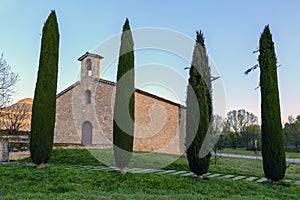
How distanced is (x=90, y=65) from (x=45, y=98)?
10.8 metres

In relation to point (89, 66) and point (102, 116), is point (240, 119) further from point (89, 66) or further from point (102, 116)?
point (89, 66)

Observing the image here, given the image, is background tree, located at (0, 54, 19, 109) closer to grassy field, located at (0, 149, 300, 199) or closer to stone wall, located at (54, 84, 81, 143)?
stone wall, located at (54, 84, 81, 143)

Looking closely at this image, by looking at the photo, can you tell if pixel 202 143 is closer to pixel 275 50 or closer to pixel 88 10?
pixel 275 50

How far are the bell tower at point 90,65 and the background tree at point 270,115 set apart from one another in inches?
497

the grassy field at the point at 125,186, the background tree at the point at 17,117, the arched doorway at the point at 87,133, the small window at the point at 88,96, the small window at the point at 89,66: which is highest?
the small window at the point at 89,66

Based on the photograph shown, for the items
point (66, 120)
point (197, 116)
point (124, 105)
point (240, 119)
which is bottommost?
point (197, 116)

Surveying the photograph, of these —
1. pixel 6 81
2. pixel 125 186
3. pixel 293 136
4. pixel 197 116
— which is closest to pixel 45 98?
pixel 125 186

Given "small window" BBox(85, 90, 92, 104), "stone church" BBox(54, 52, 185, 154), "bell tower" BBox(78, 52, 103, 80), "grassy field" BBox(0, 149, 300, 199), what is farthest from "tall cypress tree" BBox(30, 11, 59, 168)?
"small window" BBox(85, 90, 92, 104)

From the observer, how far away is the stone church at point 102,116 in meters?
19.2

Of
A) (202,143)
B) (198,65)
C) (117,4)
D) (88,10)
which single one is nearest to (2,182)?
(202,143)

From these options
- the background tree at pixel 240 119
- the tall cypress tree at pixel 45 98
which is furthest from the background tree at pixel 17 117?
the background tree at pixel 240 119

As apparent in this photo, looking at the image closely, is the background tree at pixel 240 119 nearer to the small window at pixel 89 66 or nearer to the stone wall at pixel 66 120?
the stone wall at pixel 66 120

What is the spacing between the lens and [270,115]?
27.8ft

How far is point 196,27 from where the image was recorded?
9359 mm
